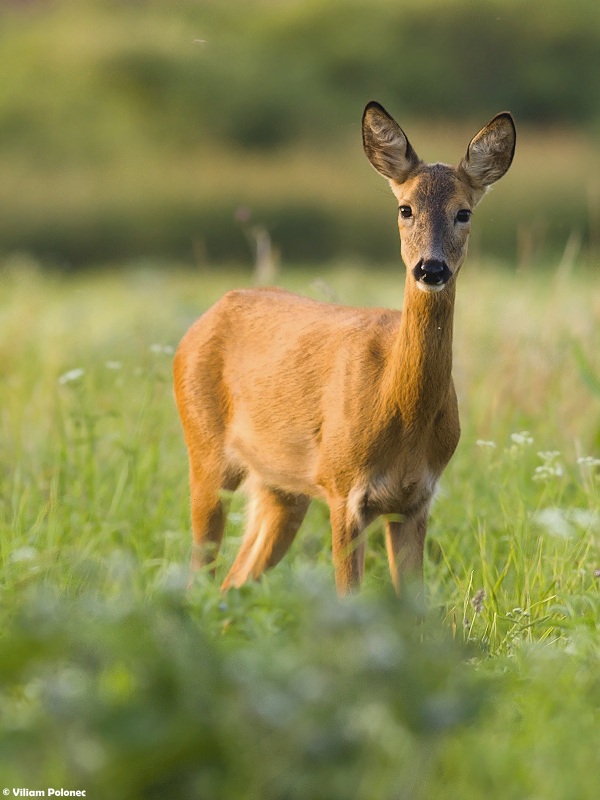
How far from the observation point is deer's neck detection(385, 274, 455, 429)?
4164mm

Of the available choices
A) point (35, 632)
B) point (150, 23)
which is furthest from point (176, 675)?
point (150, 23)

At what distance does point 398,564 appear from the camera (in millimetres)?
4387

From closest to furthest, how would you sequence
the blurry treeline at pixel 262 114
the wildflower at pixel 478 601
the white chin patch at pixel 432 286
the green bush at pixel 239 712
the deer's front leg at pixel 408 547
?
1. the green bush at pixel 239 712
2. the white chin patch at pixel 432 286
3. the wildflower at pixel 478 601
4. the deer's front leg at pixel 408 547
5. the blurry treeline at pixel 262 114

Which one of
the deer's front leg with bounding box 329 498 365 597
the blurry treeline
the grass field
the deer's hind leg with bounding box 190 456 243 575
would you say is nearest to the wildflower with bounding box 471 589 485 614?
the grass field

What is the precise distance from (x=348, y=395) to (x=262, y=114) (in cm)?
2108

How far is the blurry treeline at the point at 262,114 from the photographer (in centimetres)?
2420

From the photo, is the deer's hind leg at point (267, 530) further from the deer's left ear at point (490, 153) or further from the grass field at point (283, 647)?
the deer's left ear at point (490, 153)

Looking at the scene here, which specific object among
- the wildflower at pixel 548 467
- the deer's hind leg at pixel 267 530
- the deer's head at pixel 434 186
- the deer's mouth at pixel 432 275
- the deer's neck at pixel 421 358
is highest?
the deer's head at pixel 434 186

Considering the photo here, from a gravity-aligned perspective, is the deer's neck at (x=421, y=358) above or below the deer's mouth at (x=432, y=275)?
below

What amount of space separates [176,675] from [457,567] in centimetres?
255

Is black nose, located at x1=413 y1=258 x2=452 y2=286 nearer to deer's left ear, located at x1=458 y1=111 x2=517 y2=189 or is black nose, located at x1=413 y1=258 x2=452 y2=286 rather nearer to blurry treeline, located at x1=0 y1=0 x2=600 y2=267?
deer's left ear, located at x1=458 y1=111 x2=517 y2=189

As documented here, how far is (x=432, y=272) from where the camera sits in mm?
4020

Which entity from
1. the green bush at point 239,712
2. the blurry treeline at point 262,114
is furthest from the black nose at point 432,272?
the blurry treeline at point 262,114

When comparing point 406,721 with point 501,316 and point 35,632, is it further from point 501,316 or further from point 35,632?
point 501,316
